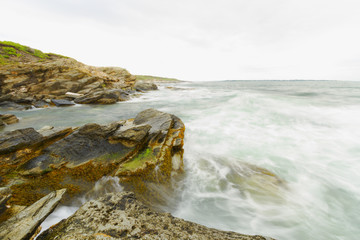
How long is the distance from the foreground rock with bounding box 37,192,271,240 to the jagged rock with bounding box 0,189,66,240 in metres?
0.20

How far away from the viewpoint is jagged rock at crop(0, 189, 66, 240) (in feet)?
6.33

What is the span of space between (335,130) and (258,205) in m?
8.82

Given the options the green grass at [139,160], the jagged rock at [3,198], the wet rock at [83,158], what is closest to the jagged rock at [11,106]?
the wet rock at [83,158]

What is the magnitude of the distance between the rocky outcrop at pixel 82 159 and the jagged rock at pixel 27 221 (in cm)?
138

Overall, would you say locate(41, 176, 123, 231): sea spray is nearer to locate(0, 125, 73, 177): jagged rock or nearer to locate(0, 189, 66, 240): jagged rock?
locate(0, 189, 66, 240): jagged rock

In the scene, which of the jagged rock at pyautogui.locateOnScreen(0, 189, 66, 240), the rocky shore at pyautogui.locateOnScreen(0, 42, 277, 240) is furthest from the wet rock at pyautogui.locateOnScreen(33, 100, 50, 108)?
the jagged rock at pyautogui.locateOnScreen(0, 189, 66, 240)

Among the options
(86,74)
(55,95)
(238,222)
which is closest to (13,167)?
(238,222)

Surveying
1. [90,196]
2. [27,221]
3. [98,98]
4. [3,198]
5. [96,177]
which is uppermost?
[98,98]

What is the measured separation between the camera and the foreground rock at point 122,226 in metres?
1.89

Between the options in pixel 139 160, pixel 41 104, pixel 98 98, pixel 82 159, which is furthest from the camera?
pixel 98 98

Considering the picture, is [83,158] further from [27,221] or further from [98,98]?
[98,98]

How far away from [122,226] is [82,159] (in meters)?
2.94

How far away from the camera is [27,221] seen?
6.94 ft

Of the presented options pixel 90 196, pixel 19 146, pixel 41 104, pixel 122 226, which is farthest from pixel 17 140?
pixel 41 104
